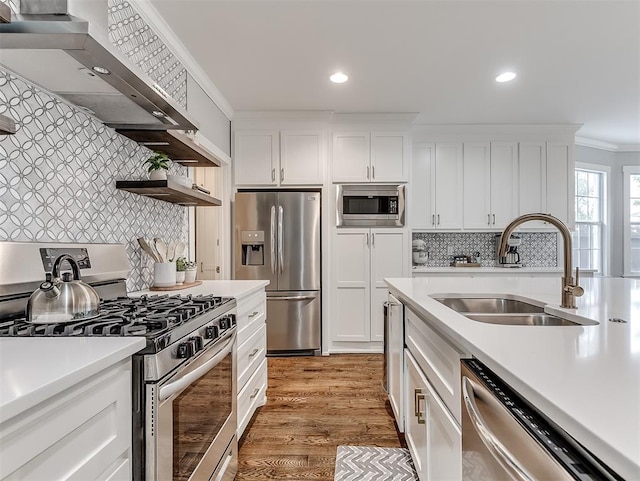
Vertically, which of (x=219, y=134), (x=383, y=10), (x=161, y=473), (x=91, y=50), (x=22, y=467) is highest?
(x=383, y=10)

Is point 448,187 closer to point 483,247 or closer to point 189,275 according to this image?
point 483,247

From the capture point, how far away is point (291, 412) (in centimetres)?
252

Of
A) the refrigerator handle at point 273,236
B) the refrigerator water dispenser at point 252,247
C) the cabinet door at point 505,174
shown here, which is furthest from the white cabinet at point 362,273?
the cabinet door at point 505,174

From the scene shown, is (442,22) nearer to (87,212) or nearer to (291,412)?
(87,212)

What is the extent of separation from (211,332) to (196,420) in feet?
1.01

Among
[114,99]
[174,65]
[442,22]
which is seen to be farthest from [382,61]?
[114,99]

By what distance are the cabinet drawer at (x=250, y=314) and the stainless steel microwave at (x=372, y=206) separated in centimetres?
172

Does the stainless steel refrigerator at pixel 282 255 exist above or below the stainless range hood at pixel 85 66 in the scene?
below

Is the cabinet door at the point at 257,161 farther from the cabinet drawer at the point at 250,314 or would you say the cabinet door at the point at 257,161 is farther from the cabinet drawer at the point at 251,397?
the cabinet drawer at the point at 251,397

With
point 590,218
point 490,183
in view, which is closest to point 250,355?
point 490,183

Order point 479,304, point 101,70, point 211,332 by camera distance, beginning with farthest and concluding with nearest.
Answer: point 479,304, point 211,332, point 101,70

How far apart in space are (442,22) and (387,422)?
8.55 ft

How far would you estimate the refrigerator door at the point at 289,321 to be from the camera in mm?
3799

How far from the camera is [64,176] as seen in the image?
1602 mm
